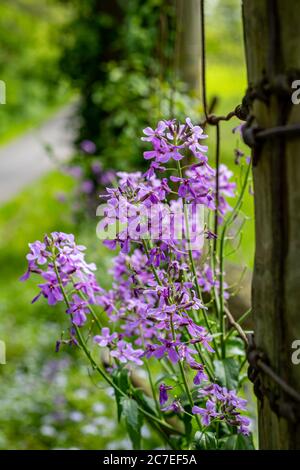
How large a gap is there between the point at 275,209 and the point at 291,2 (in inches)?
11.5

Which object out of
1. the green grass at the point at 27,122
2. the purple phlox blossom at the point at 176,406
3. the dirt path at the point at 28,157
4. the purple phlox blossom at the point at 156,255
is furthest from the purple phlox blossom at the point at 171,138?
the green grass at the point at 27,122

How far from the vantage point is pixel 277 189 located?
99cm

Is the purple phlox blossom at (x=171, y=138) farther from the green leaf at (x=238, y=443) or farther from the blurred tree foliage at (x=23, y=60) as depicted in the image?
the blurred tree foliage at (x=23, y=60)

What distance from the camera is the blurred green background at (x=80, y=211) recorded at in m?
3.69

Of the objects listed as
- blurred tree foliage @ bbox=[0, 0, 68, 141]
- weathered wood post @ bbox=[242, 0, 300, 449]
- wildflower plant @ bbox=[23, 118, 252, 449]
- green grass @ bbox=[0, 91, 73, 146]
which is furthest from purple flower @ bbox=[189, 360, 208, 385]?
blurred tree foliage @ bbox=[0, 0, 68, 141]

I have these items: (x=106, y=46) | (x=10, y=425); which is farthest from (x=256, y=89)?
(x=106, y=46)

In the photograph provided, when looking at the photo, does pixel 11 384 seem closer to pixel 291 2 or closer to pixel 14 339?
pixel 14 339

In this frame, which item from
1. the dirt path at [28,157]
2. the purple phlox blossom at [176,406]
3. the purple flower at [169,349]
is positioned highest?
the dirt path at [28,157]

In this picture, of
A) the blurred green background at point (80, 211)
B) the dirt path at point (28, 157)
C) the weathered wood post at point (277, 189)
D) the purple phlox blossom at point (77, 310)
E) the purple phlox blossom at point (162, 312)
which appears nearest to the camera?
the weathered wood post at point (277, 189)

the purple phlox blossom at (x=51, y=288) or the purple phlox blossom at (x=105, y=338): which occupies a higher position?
the purple phlox blossom at (x=51, y=288)

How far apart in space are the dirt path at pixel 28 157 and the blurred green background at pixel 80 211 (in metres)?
0.66

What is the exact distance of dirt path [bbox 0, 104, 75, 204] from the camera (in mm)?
10422

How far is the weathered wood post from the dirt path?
7747 millimetres

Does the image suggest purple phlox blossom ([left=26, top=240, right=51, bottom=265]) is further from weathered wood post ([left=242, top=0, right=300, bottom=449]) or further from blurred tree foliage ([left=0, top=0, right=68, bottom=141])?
blurred tree foliage ([left=0, top=0, right=68, bottom=141])
